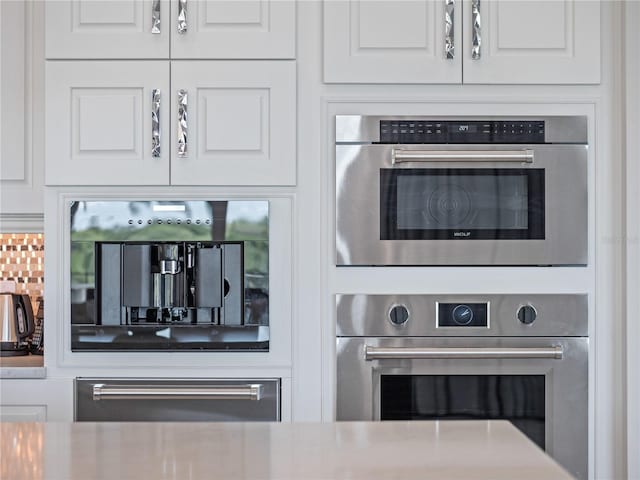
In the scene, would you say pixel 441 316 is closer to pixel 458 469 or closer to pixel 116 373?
pixel 116 373

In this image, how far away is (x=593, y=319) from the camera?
2.35m

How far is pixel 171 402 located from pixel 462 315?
914mm

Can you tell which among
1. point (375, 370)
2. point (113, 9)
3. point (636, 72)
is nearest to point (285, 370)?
point (375, 370)

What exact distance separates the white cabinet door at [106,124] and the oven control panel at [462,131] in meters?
0.70

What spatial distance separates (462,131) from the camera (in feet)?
7.78

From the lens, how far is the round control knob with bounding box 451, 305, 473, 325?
7.70 feet

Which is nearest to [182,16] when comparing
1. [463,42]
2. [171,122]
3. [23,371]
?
[171,122]

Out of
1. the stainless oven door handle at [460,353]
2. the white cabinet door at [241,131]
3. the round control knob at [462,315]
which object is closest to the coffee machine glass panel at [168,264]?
the white cabinet door at [241,131]

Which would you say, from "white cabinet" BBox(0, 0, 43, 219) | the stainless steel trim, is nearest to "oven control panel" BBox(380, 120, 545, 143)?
the stainless steel trim

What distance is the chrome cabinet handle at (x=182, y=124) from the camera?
2340 mm

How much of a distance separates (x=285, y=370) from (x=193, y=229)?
51cm

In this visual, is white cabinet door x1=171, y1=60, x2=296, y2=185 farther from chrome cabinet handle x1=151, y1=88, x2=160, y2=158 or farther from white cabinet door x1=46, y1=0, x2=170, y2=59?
white cabinet door x1=46, y1=0, x2=170, y2=59

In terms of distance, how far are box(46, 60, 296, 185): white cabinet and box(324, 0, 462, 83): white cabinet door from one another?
166mm

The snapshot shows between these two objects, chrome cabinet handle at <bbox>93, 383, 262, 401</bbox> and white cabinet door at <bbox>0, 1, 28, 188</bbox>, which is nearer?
chrome cabinet handle at <bbox>93, 383, 262, 401</bbox>
